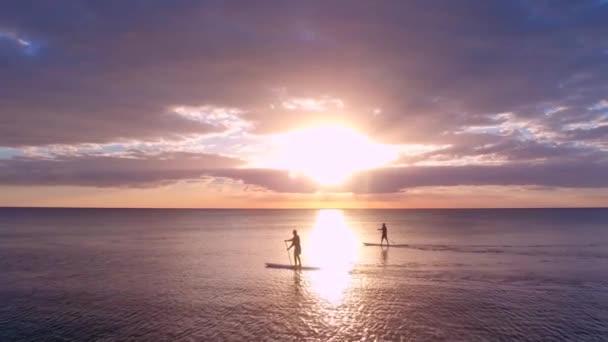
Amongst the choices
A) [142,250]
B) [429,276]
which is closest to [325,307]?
[429,276]

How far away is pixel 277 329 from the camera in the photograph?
21.2 m

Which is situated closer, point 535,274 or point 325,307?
point 325,307

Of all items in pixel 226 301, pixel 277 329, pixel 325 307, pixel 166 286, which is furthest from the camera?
pixel 166 286

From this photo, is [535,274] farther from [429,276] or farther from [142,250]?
[142,250]

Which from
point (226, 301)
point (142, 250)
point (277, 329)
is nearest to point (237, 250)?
point (142, 250)

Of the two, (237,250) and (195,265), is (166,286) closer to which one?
(195,265)

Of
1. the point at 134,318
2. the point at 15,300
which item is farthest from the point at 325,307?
the point at 15,300

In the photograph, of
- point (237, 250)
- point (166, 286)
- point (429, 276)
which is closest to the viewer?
point (166, 286)

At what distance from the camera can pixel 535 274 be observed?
3672 centimetres

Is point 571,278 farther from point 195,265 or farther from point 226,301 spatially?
point 195,265

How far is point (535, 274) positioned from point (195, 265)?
3586cm

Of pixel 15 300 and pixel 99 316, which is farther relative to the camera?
pixel 15 300

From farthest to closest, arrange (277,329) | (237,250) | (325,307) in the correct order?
(237,250) → (325,307) → (277,329)

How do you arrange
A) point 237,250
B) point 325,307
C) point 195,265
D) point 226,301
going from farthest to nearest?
point 237,250
point 195,265
point 226,301
point 325,307
